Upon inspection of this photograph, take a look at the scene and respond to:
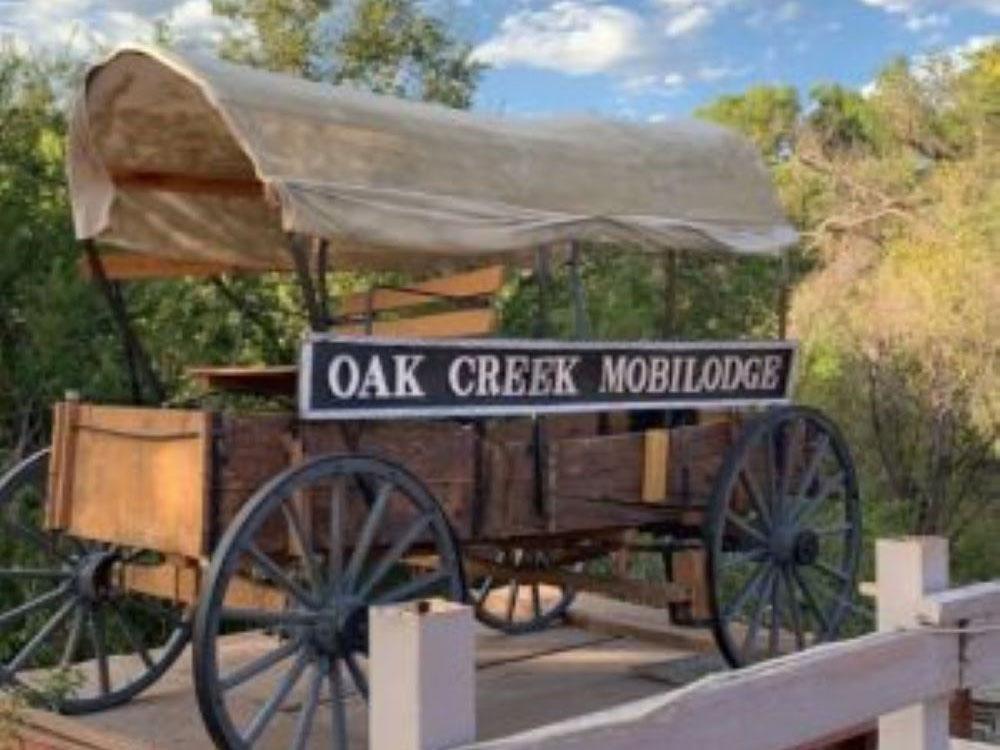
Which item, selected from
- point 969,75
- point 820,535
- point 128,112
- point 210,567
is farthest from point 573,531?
point 969,75

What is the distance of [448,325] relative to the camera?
6871 mm

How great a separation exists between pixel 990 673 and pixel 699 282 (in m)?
13.5

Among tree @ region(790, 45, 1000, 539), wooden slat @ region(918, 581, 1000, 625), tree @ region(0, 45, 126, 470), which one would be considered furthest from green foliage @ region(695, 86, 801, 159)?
wooden slat @ region(918, 581, 1000, 625)

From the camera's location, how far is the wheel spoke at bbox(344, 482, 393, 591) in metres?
5.34

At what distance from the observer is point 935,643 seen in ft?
11.7

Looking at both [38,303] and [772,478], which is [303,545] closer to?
[772,478]

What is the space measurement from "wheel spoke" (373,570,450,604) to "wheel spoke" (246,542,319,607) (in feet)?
0.81

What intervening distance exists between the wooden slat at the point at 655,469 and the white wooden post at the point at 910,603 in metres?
2.98

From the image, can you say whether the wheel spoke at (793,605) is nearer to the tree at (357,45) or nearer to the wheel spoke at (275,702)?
the wheel spoke at (275,702)

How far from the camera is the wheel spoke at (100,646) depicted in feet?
19.9

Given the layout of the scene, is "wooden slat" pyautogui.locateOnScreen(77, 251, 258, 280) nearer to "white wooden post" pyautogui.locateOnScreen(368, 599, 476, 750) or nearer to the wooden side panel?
the wooden side panel

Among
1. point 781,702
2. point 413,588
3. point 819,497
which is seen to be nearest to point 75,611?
point 413,588

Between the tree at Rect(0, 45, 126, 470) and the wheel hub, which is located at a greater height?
the tree at Rect(0, 45, 126, 470)

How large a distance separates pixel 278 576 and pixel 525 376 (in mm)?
1226
